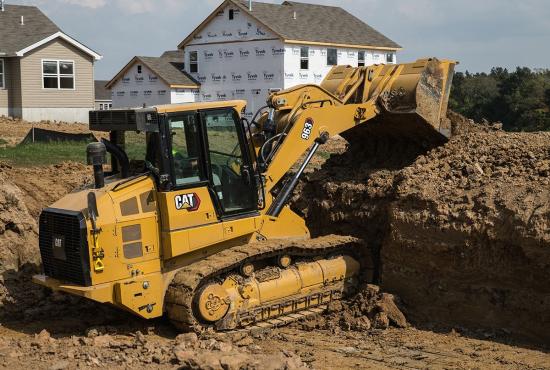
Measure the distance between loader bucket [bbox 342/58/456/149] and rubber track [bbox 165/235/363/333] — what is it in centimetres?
252

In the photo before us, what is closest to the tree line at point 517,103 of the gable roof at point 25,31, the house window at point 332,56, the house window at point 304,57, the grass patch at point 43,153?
the house window at point 332,56

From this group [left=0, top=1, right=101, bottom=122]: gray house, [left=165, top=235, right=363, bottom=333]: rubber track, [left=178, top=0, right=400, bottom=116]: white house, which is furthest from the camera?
[left=178, top=0, right=400, bottom=116]: white house

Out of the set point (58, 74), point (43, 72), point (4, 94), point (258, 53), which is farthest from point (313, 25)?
point (4, 94)

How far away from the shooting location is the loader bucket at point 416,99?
38.4 ft

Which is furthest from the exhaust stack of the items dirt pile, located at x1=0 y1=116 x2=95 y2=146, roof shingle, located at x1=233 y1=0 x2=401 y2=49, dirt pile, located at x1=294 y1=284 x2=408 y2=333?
roof shingle, located at x1=233 y1=0 x2=401 y2=49

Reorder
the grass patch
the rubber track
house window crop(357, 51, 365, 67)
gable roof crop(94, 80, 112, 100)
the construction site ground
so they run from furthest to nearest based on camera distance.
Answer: gable roof crop(94, 80, 112, 100) < house window crop(357, 51, 365, 67) < the grass patch < the rubber track < the construction site ground

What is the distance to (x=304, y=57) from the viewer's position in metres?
42.6

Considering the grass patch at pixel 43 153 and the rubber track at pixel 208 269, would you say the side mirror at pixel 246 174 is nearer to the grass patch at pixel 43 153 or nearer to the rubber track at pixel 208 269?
the rubber track at pixel 208 269

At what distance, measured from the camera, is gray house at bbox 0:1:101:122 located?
113ft

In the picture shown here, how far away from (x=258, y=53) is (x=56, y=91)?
12.1 meters

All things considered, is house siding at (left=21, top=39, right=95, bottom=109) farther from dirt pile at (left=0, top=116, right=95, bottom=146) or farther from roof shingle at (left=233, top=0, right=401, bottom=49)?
roof shingle at (left=233, top=0, right=401, bottom=49)

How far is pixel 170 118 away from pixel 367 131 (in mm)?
4385

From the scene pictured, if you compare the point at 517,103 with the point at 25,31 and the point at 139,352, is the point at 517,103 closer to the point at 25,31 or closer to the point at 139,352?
the point at 25,31

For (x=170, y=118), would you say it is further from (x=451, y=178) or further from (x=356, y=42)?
(x=356, y=42)
